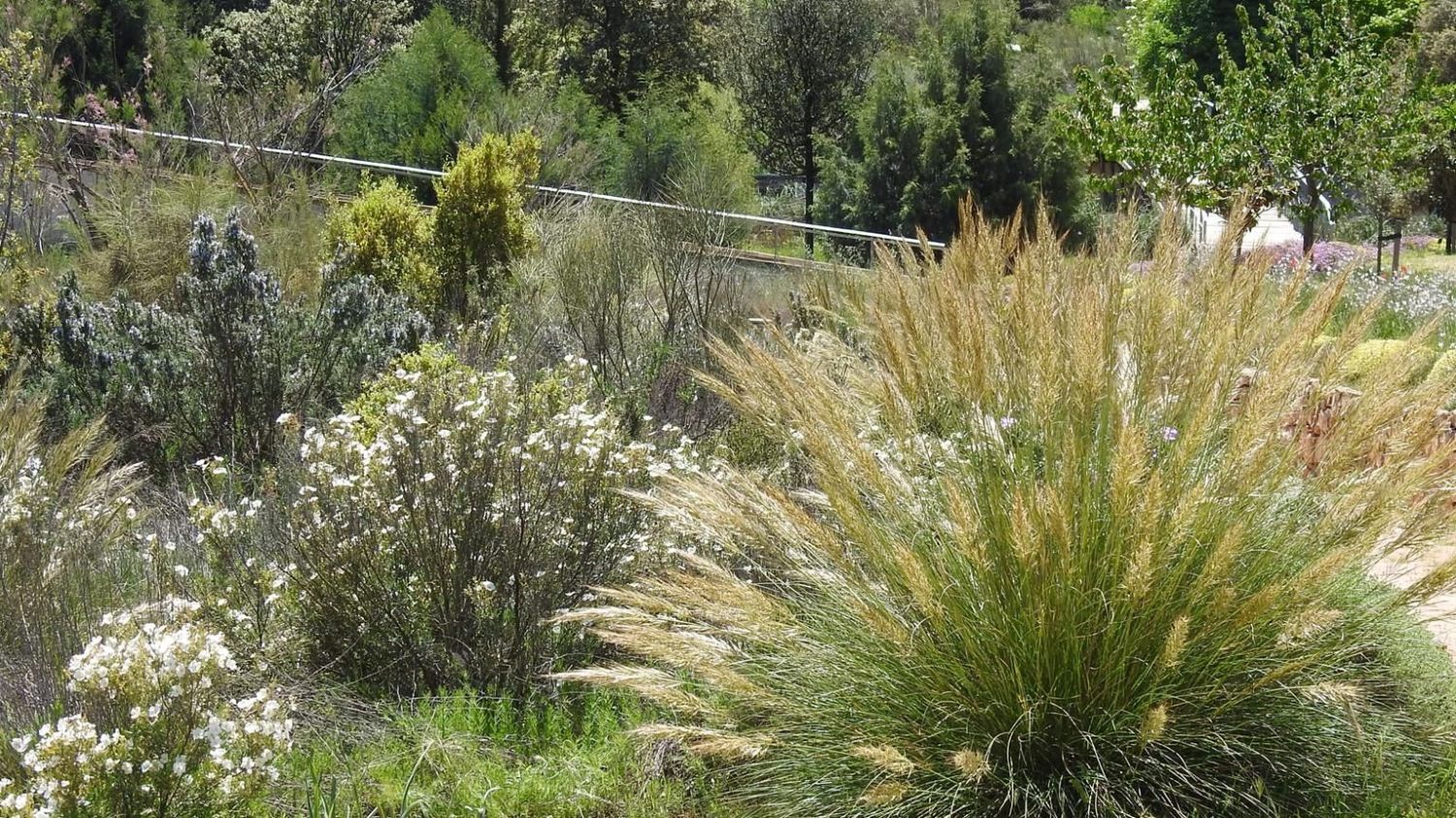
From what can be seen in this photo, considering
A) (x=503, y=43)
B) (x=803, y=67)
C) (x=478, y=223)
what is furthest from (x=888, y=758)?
(x=503, y=43)

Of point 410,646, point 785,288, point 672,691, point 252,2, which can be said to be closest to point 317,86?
point 785,288

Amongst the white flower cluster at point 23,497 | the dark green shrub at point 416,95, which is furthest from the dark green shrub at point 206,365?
the dark green shrub at point 416,95

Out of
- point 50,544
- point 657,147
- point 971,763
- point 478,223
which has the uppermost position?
point 657,147

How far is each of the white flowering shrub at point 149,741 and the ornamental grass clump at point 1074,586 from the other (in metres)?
0.84

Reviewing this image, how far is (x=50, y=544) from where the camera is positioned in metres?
4.48

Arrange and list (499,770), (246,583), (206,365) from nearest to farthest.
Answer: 1. (499,770)
2. (246,583)
3. (206,365)

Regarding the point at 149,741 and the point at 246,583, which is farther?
the point at 246,583

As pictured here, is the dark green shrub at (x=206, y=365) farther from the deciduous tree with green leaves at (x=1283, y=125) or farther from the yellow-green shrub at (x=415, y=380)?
the deciduous tree with green leaves at (x=1283, y=125)

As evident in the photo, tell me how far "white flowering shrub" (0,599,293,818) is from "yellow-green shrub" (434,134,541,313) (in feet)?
21.7

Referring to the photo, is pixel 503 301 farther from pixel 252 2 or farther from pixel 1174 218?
pixel 252 2

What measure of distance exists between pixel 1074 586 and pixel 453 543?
84.6 inches

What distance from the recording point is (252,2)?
31453 mm

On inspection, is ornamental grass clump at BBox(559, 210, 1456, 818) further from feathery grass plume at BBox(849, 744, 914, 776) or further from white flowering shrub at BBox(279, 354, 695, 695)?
white flowering shrub at BBox(279, 354, 695, 695)

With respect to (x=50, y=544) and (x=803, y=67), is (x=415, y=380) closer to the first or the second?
(x=50, y=544)
